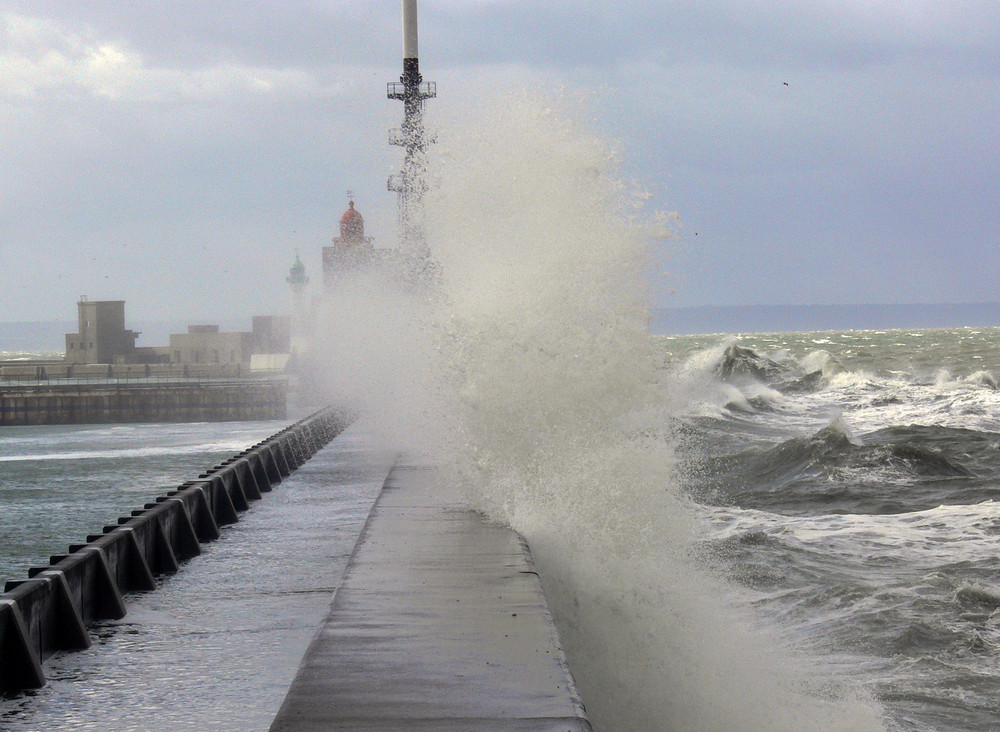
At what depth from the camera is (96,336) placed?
61750 mm

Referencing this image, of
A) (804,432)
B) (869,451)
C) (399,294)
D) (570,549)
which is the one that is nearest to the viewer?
(570,549)

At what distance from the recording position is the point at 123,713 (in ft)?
15.9

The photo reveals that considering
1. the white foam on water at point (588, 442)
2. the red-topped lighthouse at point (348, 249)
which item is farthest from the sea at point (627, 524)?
the red-topped lighthouse at point (348, 249)

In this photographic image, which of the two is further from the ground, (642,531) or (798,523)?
(642,531)

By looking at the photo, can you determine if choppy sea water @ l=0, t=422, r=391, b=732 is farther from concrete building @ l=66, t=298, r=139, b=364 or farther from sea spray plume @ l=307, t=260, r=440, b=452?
concrete building @ l=66, t=298, r=139, b=364

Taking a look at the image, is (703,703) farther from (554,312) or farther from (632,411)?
(554,312)

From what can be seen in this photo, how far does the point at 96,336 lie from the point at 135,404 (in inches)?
935

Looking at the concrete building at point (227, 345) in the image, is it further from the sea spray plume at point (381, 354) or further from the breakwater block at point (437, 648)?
the breakwater block at point (437, 648)

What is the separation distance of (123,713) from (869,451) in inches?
600

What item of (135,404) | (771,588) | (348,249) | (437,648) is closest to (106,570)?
(437,648)

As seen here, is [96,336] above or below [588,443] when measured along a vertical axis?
above

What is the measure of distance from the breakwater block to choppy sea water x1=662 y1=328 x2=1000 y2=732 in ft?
8.14

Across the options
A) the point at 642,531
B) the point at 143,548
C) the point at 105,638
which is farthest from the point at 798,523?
the point at 105,638

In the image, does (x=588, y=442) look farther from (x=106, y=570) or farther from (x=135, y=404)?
(x=135, y=404)
